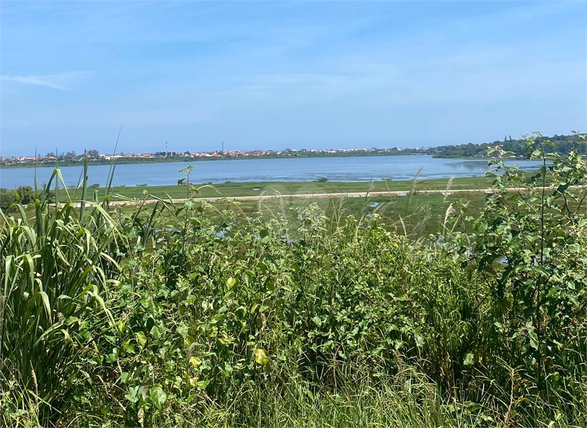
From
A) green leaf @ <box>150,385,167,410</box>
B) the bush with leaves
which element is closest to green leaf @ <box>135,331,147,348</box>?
green leaf @ <box>150,385,167,410</box>

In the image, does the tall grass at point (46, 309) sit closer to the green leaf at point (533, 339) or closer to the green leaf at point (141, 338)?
the green leaf at point (141, 338)

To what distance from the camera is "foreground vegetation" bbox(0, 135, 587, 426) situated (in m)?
2.53

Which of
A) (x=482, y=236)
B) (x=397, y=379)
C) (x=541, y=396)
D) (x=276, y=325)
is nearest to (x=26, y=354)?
(x=276, y=325)

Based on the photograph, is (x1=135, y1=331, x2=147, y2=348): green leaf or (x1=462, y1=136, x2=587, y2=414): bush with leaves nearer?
(x1=135, y1=331, x2=147, y2=348): green leaf

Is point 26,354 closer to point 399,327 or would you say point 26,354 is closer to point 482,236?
point 399,327

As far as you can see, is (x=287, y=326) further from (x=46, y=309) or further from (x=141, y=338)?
(x=46, y=309)

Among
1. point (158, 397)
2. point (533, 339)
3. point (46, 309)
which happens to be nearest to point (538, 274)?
point (533, 339)

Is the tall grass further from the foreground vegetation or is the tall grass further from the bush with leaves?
the bush with leaves

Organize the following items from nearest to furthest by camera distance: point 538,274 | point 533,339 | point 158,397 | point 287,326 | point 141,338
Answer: point 158,397 < point 141,338 < point 533,339 < point 538,274 < point 287,326

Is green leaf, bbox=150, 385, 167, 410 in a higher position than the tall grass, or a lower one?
lower

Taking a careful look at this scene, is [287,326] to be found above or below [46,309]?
below

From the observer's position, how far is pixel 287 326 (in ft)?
9.20

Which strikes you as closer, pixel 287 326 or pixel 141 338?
pixel 141 338

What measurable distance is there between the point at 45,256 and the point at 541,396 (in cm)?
259
